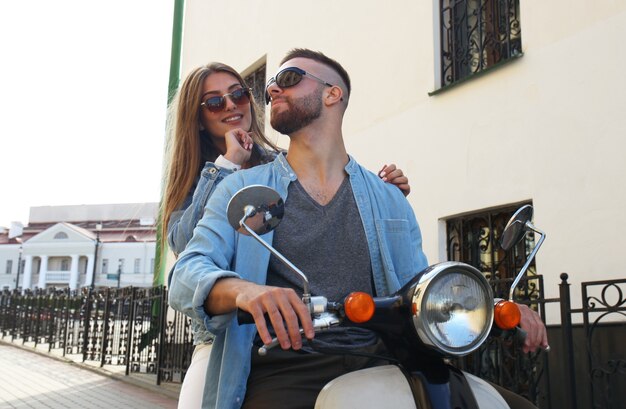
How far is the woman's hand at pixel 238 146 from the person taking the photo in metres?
2.62

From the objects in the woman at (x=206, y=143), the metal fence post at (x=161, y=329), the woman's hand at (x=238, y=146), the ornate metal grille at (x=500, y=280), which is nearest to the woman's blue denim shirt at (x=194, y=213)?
the woman at (x=206, y=143)

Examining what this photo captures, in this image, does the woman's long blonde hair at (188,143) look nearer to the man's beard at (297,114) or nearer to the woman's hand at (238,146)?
the woman's hand at (238,146)

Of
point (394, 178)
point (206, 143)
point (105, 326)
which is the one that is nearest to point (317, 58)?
point (394, 178)

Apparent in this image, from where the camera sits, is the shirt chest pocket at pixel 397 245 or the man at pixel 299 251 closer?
the man at pixel 299 251

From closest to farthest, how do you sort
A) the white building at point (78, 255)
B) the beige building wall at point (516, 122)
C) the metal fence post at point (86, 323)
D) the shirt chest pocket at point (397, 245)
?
1. the shirt chest pocket at point (397, 245)
2. the beige building wall at point (516, 122)
3. the metal fence post at point (86, 323)
4. the white building at point (78, 255)

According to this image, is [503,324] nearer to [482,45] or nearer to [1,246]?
[482,45]

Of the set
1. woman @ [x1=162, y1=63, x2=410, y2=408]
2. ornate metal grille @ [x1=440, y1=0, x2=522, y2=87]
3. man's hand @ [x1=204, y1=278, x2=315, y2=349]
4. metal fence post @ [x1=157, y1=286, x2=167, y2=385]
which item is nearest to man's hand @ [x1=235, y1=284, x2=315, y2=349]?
man's hand @ [x1=204, y1=278, x2=315, y2=349]

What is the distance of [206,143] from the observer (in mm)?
3045

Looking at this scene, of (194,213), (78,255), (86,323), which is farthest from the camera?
(78,255)

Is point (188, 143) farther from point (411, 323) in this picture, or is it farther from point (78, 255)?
point (78, 255)

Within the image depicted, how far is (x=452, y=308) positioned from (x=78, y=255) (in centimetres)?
7918

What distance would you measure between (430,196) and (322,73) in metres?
4.79

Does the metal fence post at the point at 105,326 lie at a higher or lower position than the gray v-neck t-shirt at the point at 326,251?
lower

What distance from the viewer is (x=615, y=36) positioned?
A: 5.20m
